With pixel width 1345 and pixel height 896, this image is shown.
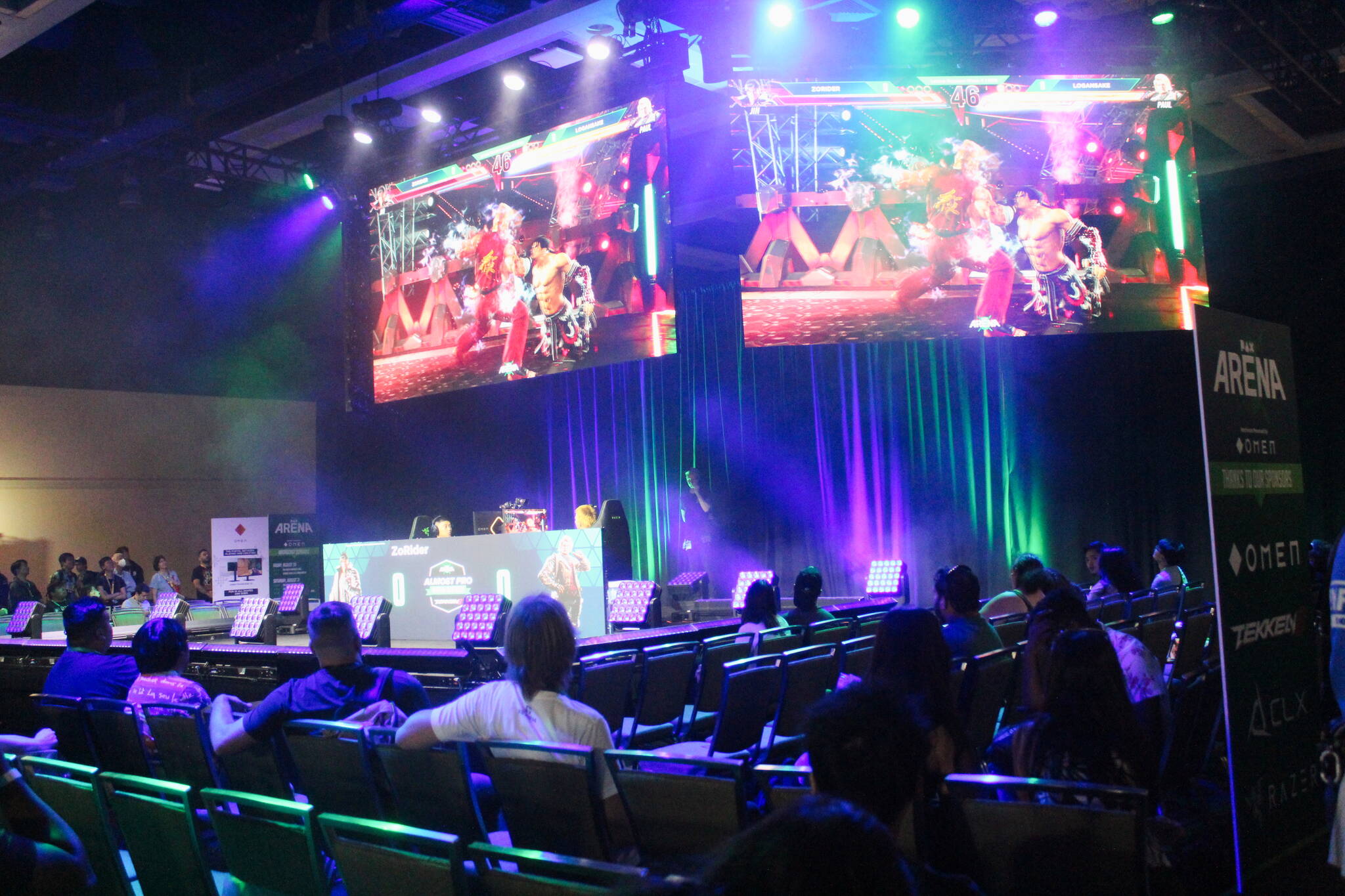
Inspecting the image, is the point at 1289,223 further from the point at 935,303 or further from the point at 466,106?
the point at 466,106

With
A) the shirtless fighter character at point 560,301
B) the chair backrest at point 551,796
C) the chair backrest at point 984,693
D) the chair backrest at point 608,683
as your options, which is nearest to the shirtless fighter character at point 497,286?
the shirtless fighter character at point 560,301

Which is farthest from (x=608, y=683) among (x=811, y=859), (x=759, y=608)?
(x=811, y=859)

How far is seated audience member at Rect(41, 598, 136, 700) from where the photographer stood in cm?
438

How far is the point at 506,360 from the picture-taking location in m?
9.09

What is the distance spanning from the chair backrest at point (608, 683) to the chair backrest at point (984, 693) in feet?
4.33

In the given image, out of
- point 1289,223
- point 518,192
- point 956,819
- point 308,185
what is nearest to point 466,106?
point 518,192

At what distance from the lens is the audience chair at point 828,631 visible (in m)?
4.93

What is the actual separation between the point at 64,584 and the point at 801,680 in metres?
11.7

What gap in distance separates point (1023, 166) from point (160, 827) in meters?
7.60

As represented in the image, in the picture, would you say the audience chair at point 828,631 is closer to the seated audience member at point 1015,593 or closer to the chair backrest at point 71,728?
the seated audience member at point 1015,593

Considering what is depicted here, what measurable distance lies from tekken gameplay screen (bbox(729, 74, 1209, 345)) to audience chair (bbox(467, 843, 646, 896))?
6.59 metres

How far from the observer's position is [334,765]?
115 inches

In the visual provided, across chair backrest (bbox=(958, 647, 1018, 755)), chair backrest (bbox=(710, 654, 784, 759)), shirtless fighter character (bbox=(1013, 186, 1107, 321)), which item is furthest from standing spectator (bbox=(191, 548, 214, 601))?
chair backrest (bbox=(958, 647, 1018, 755))

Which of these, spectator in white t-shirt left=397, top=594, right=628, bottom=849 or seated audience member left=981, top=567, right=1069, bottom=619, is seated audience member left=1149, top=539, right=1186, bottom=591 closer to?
seated audience member left=981, top=567, right=1069, bottom=619
